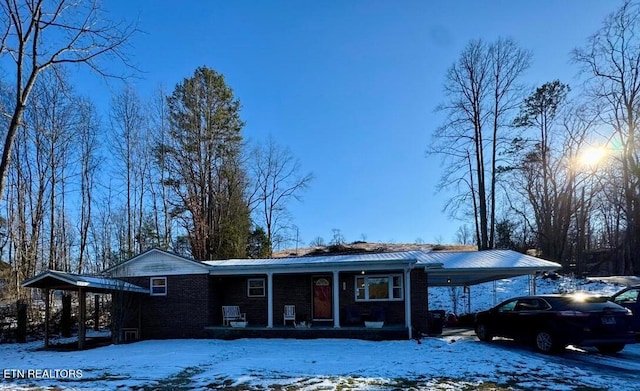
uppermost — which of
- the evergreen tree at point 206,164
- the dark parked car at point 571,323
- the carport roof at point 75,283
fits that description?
the evergreen tree at point 206,164

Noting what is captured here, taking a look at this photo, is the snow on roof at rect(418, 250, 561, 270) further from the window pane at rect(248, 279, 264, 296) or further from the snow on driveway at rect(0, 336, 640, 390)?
the window pane at rect(248, 279, 264, 296)

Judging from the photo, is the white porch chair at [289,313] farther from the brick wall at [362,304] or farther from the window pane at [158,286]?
the window pane at [158,286]

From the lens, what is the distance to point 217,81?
98.5 ft

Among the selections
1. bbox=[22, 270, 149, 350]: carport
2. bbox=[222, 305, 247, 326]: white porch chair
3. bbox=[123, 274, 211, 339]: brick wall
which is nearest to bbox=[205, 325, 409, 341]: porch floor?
bbox=[123, 274, 211, 339]: brick wall

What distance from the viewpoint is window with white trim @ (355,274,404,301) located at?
17.4 metres

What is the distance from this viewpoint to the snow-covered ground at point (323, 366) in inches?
326

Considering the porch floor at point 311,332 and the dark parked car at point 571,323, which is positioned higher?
the dark parked car at point 571,323

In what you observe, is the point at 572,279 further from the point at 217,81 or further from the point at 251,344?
the point at 217,81

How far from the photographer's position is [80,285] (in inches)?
582

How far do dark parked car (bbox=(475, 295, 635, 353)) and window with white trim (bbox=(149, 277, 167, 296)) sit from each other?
12.0 meters

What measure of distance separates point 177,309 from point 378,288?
7.40 metres

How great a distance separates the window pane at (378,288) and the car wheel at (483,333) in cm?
401

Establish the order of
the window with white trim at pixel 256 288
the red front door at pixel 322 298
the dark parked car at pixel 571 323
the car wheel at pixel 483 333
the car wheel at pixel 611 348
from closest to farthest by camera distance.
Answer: the dark parked car at pixel 571 323 → the car wheel at pixel 611 348 → the car wheel at pixel 483 333 → the red front door at pixel 322 298 → the window with white trim at pixel 256 288

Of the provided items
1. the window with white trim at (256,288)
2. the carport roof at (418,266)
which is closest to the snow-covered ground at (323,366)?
the carport roof at (418,266)
